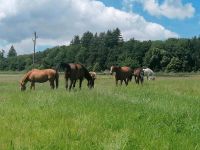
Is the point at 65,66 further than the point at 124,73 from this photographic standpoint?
No

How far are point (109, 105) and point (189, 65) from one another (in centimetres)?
13427

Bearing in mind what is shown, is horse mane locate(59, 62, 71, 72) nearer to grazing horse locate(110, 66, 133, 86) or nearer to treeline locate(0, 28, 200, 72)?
grazing horse locate(110, 66, 133, 86)

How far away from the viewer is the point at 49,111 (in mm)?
13602

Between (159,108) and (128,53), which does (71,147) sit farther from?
(128,53)

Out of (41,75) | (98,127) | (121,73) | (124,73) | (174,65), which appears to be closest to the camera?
(98,127)

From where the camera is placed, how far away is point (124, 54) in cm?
15112

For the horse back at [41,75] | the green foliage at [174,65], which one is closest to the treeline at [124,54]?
the green foliage at [174,65]

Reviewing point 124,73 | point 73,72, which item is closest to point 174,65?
point 124,73

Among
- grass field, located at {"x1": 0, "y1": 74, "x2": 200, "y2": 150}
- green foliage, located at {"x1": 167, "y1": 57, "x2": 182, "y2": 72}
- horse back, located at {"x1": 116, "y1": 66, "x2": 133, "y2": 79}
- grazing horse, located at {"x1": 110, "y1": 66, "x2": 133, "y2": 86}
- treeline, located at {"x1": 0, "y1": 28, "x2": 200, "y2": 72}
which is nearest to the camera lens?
grass field, located at {"x1": 0, "y1": 74, "x2": 200, "y2": 150}

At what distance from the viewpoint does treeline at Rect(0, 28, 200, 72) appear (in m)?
141

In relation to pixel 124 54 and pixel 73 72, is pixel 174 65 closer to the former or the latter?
pixel 124 54

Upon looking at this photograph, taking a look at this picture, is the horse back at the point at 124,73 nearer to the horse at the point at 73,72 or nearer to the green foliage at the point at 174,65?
the horse at the point at 73,72

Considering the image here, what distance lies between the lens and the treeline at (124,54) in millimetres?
141125

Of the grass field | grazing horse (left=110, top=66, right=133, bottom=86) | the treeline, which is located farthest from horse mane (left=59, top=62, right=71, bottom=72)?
the treeline
